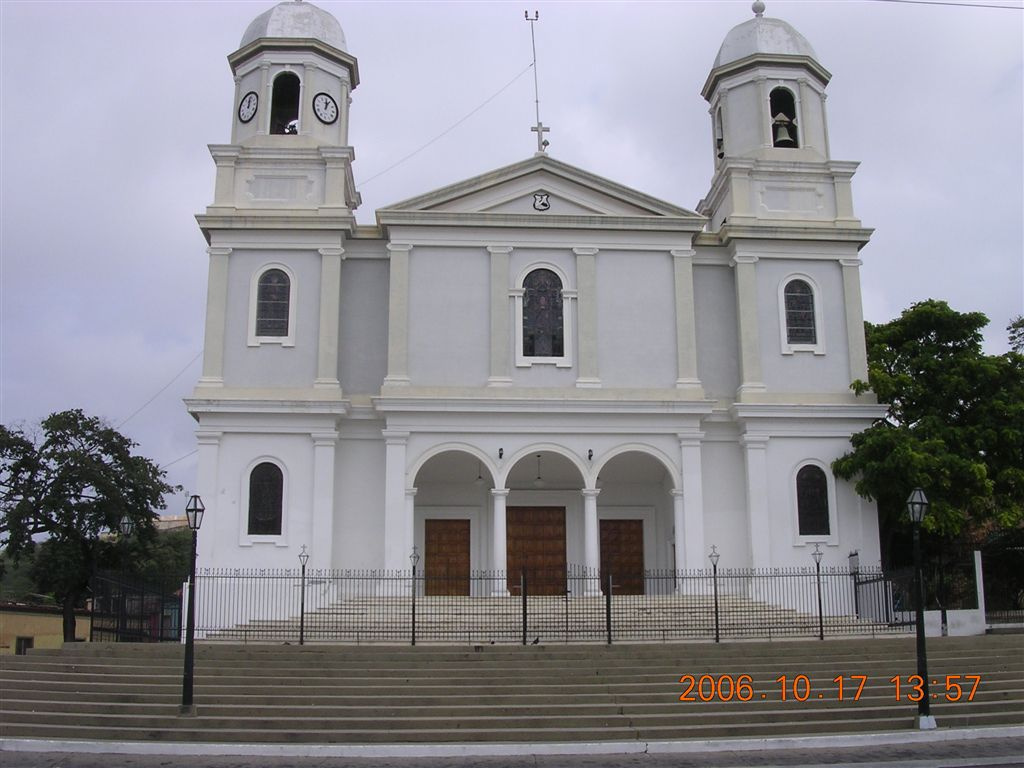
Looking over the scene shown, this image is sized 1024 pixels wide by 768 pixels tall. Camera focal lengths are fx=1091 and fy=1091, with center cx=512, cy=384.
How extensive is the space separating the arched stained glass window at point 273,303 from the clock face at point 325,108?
468 cm

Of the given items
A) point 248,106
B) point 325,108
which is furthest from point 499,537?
point 248,106

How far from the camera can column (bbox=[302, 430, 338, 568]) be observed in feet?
85.6

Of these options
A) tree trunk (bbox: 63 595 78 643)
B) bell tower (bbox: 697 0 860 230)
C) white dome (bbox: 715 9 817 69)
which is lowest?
tree trunk (bbox: 63 595 78 643)

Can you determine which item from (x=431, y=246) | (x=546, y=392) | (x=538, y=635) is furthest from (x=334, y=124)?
(x=538, y=635)

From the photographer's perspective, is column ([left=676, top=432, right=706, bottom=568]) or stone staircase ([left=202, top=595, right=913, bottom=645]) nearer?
stone staircase ([left=202, top=595, right=913, bottom=645])

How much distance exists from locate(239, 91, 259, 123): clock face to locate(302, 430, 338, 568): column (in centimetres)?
925

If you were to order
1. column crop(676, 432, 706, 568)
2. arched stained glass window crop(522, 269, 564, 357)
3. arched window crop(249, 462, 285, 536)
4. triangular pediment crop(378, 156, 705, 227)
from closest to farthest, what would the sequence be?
arched window crop(249, 462, 285, 536) → column crop(676, 432, 706, 568) → arched stained glass window crop(522, 269, 564, 357) → triangular pediment crop(378, 156, 705, 227)

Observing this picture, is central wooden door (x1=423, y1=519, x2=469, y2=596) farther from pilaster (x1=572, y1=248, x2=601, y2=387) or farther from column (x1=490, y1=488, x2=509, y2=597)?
pilaster (x1=572, y1=248, x2=601, y2=387)

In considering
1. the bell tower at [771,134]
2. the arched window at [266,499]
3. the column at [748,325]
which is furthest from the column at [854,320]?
the arched window at [266,499]

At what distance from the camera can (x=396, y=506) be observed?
1036 inches

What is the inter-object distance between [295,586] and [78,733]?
29.9ft

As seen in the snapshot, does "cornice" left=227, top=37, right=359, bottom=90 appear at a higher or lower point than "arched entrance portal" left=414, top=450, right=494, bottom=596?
higher

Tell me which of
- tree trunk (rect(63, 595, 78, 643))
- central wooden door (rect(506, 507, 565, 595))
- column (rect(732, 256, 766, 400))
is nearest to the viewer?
column (rect(732, 256, 766, 400))

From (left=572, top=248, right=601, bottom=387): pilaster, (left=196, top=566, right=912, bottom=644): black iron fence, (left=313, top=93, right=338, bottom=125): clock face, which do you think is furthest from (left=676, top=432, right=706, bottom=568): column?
(left=313, top=93, right=338, bottom=125): clock face
